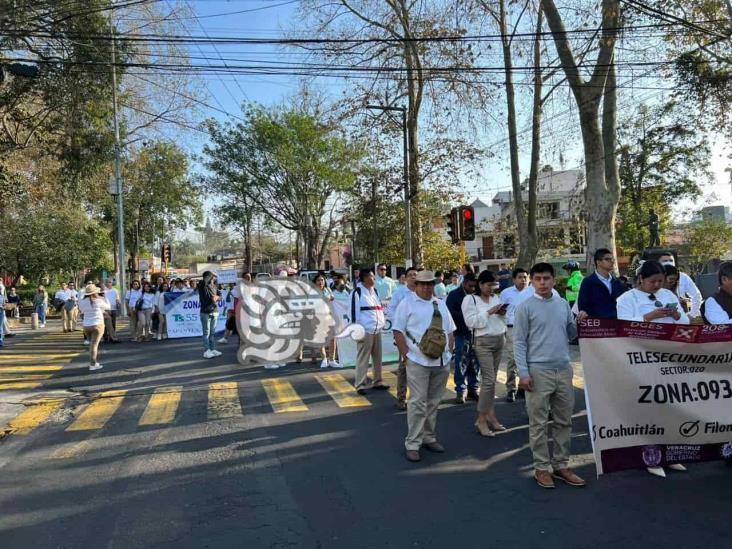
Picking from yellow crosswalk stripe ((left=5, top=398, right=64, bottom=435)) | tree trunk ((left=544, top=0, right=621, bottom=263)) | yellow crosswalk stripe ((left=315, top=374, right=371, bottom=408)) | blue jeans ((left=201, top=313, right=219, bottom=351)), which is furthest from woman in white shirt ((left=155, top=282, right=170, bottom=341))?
tree trunk ((left=544, top=0, right=621, bottom=263))

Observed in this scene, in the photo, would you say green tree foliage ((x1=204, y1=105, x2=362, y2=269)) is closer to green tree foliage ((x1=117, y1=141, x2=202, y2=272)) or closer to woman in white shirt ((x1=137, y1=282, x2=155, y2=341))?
green tree foliage ((x1=117, y1=141, x2=202, y2=272))

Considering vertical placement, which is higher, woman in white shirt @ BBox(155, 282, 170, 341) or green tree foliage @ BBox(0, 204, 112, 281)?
green tree foliage @ BBox(0, 204, 112, 281)

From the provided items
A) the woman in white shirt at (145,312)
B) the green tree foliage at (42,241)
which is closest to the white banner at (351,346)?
the woman in white shirt at (145,312)

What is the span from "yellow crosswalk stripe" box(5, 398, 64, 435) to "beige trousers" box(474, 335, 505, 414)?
5.55m

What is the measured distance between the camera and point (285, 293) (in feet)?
41.1

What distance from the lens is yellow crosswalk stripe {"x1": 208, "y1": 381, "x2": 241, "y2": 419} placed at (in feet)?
25.3

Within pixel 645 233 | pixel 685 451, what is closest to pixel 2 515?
pixel 685 451

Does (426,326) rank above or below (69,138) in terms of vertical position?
below

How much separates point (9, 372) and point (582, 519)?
11873mm

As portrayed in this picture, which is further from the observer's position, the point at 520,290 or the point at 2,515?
the point at 520,290

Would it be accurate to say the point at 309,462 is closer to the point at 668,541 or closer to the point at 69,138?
the point at 668,541

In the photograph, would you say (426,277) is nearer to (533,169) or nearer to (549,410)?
(549,410)

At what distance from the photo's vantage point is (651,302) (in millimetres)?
5359

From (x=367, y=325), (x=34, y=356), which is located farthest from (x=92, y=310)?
(x=367, y=325)
